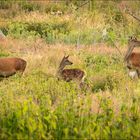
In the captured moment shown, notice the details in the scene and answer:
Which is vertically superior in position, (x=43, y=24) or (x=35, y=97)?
(x=35, y=97)

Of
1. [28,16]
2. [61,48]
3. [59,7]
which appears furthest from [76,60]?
[59,7]

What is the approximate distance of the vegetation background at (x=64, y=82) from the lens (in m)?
7.70

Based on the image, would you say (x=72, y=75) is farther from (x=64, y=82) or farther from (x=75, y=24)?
(x=75, y=24)

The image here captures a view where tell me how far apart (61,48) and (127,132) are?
354 inches

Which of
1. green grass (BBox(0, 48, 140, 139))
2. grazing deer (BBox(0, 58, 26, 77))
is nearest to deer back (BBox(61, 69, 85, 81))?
grazing deer (BBox(0, 58, 26, 77))

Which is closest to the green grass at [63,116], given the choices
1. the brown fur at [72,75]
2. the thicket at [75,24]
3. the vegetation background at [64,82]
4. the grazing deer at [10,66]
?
the vegetation background at [64,82]

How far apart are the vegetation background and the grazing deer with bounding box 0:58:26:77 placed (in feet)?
1.03

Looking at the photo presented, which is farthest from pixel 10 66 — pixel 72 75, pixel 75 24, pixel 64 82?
pixel 75 24

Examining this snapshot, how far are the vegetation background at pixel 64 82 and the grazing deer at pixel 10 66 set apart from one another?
315 mm

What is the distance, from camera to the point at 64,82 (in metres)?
10.4

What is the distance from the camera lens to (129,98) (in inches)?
383

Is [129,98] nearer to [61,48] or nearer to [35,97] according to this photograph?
[35,97]

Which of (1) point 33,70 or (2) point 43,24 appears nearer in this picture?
(1) point 33,70

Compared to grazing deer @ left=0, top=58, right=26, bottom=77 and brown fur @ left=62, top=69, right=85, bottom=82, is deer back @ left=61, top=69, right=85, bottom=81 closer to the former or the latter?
brown fur @ left=62, top=69, right=85, bottom=82
